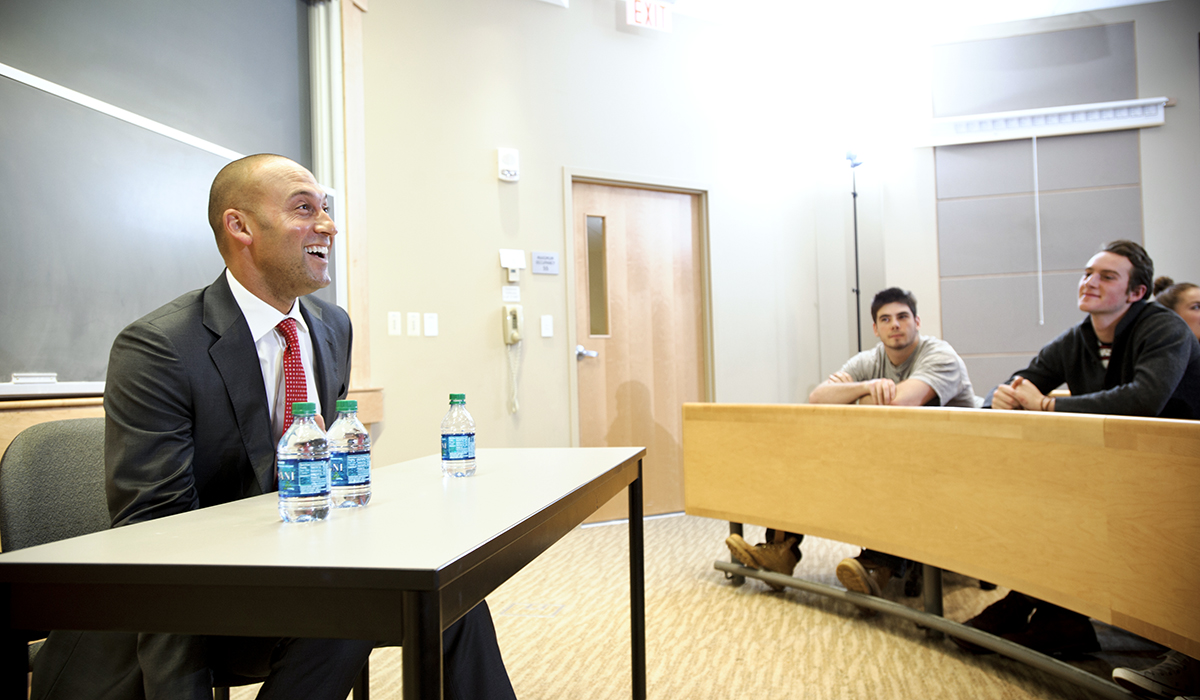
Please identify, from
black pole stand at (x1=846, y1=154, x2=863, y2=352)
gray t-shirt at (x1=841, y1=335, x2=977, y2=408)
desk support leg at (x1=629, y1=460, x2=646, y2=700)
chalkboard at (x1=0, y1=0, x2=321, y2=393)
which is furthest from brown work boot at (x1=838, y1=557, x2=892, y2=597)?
black pole stand at (x1=846, y1=154, x2=863, y2=352)

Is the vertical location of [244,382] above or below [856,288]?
below

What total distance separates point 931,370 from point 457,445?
2183 mm

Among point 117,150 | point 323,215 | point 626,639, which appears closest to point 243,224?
point 323,215

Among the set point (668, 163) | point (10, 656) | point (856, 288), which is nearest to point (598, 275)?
point (668, 163)

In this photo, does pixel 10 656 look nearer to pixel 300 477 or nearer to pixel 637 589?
pixel 300 477

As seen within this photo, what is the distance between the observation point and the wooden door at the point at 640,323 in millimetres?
4477

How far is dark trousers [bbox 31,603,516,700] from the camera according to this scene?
100cm

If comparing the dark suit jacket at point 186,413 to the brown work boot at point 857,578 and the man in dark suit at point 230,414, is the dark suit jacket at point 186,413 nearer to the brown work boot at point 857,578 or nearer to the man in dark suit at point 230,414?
the man in dark suit at point 230,414

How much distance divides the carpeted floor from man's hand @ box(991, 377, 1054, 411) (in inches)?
29.6

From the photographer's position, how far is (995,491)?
1979 mm

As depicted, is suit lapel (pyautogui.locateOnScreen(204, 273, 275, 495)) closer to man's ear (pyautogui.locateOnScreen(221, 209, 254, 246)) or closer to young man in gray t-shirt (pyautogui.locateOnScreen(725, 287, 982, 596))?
man's ear (pyautogui.locateOnScreen(221, 209, 254, 246))

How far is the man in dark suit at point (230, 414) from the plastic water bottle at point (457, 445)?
27 centimetres

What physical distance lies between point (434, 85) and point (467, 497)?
11.0ft

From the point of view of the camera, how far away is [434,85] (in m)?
3.98
